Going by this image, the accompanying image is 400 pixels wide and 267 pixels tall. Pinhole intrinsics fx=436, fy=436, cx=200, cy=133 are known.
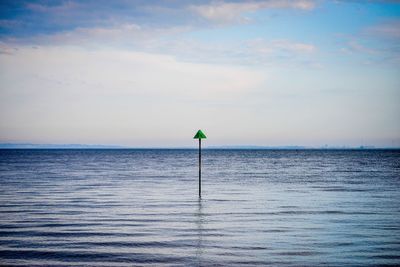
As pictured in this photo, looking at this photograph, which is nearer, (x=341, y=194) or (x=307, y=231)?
(x=307, y=231)

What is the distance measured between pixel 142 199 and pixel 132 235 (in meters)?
9.63

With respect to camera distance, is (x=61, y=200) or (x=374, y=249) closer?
(x=374, y=249)

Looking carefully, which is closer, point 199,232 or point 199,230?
point 199,232

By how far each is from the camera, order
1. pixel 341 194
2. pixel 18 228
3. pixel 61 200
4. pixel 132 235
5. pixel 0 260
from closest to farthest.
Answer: pixel 0 260
pixel 132 235
pixel 18 228
pixel 61 200
pixel 341 194

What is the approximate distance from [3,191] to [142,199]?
1030cm

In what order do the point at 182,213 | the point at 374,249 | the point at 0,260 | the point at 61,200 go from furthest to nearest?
the point at 61,200
the point at 182,213
the point at 374,249
the point at 0,260

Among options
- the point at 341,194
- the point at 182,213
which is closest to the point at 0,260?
the point at 182,213

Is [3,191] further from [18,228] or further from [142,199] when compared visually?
[18,228]

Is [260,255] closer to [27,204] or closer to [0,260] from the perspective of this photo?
[0,260]

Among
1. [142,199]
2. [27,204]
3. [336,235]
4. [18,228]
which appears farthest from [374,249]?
[27,204]

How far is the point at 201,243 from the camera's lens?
41.9 ft

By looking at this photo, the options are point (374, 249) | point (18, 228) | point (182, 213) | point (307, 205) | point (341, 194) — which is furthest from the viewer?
point (341, 194)

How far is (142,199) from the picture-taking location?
23516 millimetres

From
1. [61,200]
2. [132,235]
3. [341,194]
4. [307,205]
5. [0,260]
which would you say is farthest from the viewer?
[341,194]
